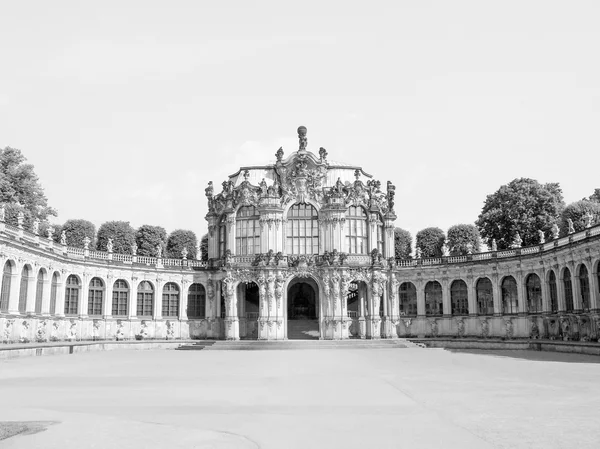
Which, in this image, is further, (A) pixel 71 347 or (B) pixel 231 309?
(B) pixel 231 309

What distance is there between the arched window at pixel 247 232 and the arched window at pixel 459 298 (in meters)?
19.4

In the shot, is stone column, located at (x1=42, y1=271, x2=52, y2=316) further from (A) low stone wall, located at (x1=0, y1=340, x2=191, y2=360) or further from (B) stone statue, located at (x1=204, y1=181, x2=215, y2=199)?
(B) stone statue, located at (x1=204, y1=181, x2=215, y2=199)

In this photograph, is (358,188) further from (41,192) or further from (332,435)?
(332,435)

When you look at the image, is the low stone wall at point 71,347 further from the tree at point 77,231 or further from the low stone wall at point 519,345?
the low stone wall at point 519,345

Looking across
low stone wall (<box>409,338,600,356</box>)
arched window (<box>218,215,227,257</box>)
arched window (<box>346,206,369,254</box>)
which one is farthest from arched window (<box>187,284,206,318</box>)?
low stone wall (<box>409,338,600,356</box>)

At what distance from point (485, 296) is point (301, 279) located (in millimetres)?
17748

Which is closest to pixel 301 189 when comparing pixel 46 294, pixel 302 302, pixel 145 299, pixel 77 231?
pixel 302 302

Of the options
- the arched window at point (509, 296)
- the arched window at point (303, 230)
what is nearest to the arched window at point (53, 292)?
the arched window at point (303, 230)

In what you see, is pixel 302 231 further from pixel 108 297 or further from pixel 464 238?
pixel 464 238

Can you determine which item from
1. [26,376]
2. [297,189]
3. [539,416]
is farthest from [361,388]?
[297,189]

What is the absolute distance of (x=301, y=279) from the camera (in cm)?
6250

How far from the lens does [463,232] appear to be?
72.1 m

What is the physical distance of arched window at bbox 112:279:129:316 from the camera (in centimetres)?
5869

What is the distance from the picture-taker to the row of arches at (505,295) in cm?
4688
